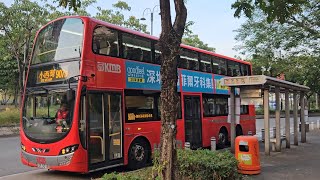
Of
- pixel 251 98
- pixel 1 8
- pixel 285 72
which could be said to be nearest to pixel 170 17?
pixel 251 98

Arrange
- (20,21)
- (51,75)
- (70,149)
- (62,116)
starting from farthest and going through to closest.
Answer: (20,21)
(51,75)
(62,116)
(70,149)

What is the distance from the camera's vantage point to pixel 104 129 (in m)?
9.41

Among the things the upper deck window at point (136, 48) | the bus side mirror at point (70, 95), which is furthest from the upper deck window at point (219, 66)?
the bus side mirror at point (70, 95)

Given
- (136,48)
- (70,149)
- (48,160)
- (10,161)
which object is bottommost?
(10,161)

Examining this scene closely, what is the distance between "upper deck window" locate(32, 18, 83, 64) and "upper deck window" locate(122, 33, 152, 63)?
1.60 metres

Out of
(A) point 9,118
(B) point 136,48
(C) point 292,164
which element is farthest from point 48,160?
(A) point 9,118

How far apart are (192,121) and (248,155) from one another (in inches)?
166

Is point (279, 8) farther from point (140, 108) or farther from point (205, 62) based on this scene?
point (205, 62)

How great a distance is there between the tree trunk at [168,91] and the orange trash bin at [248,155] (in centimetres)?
345

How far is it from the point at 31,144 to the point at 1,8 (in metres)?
16.3

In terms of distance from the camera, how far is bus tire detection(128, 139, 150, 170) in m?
10.2

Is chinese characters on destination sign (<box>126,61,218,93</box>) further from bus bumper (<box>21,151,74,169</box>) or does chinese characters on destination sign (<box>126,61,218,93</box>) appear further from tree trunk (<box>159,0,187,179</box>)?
tree trunk (<box>159,0,187,179</box>)

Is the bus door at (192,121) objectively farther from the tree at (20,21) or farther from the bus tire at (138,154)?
the tree at (20,21)

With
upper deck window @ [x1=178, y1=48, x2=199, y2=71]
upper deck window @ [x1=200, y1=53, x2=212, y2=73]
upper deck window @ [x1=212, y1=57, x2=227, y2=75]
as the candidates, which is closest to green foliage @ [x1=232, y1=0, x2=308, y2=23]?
upper deck window @ [x1=178, y1=48, x2=199, y2=71]
